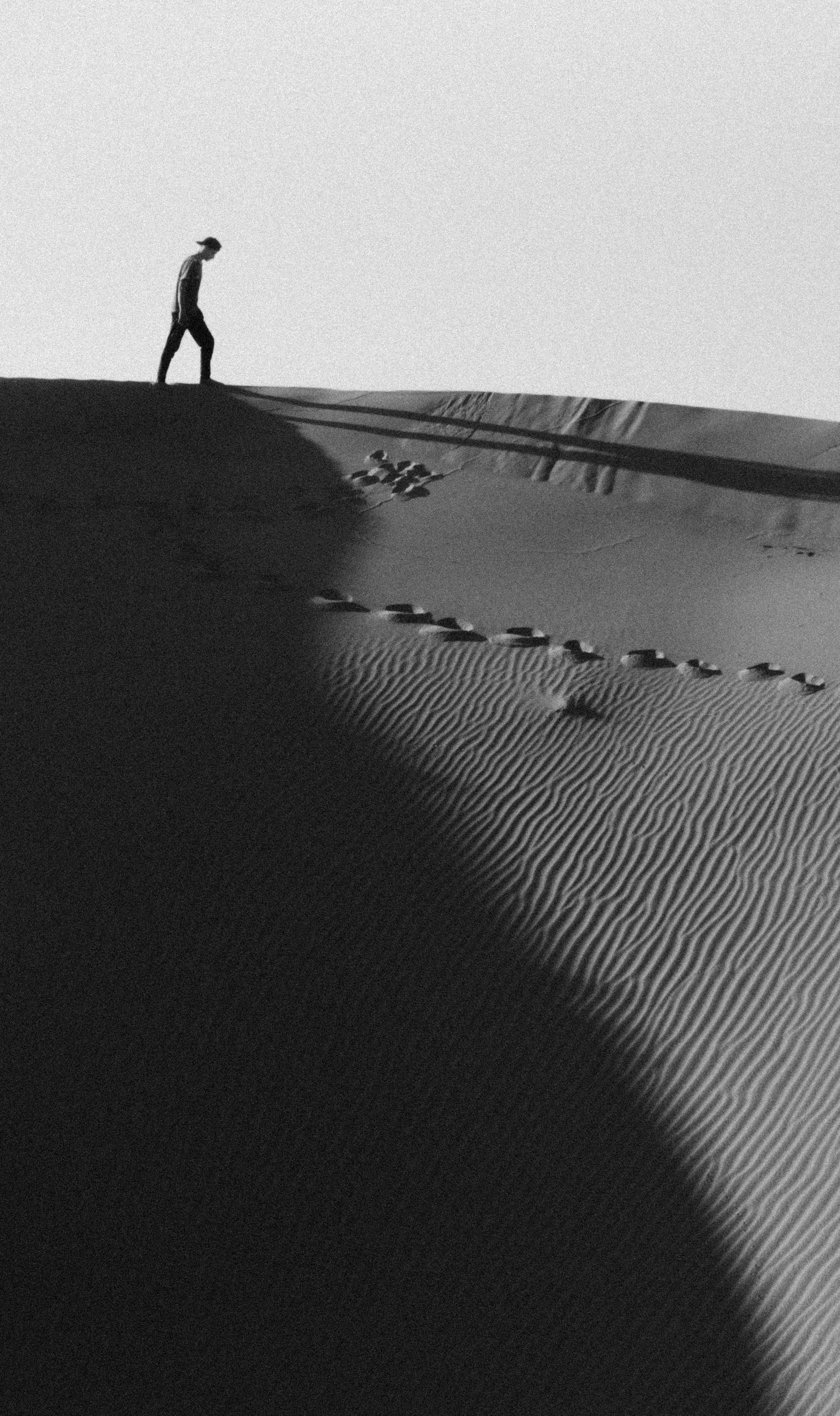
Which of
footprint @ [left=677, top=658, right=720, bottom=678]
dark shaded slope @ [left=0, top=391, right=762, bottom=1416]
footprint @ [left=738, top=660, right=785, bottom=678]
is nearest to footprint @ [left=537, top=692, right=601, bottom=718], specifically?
footprint @ [left=677, top=658, right=720, bottom=678]

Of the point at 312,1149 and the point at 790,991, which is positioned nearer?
the point at 312,1149

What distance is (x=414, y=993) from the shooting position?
6.35 meters

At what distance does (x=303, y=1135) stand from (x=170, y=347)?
31.8 feet

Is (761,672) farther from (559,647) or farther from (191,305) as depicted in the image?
(191,305)

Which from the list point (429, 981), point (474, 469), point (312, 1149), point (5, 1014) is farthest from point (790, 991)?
point (474, 469)

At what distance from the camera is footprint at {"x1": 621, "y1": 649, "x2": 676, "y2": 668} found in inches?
357

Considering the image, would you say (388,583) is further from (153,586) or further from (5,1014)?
(5,1014)

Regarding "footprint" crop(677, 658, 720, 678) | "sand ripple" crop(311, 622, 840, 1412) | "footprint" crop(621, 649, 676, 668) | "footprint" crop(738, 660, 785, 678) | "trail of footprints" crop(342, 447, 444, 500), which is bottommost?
"sand ripple" crop(311, 622, 840, 1412)

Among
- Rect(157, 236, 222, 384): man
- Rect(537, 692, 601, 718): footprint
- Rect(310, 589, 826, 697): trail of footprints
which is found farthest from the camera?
Rect(157, 236, 222, 384): man

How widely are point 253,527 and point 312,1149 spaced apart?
20.9 feet

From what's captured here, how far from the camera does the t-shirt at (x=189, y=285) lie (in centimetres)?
1376

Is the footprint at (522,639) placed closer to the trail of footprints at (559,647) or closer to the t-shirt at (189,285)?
the trail of footprints at (559,647)

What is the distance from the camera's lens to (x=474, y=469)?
13.1m

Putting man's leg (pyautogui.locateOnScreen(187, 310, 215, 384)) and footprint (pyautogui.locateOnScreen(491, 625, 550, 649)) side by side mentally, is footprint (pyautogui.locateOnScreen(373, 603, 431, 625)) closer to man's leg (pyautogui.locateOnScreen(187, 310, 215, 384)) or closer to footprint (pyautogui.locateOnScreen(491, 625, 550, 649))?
footprint (pyautogui.locateOnScreen(491, 625, 550, 649))
